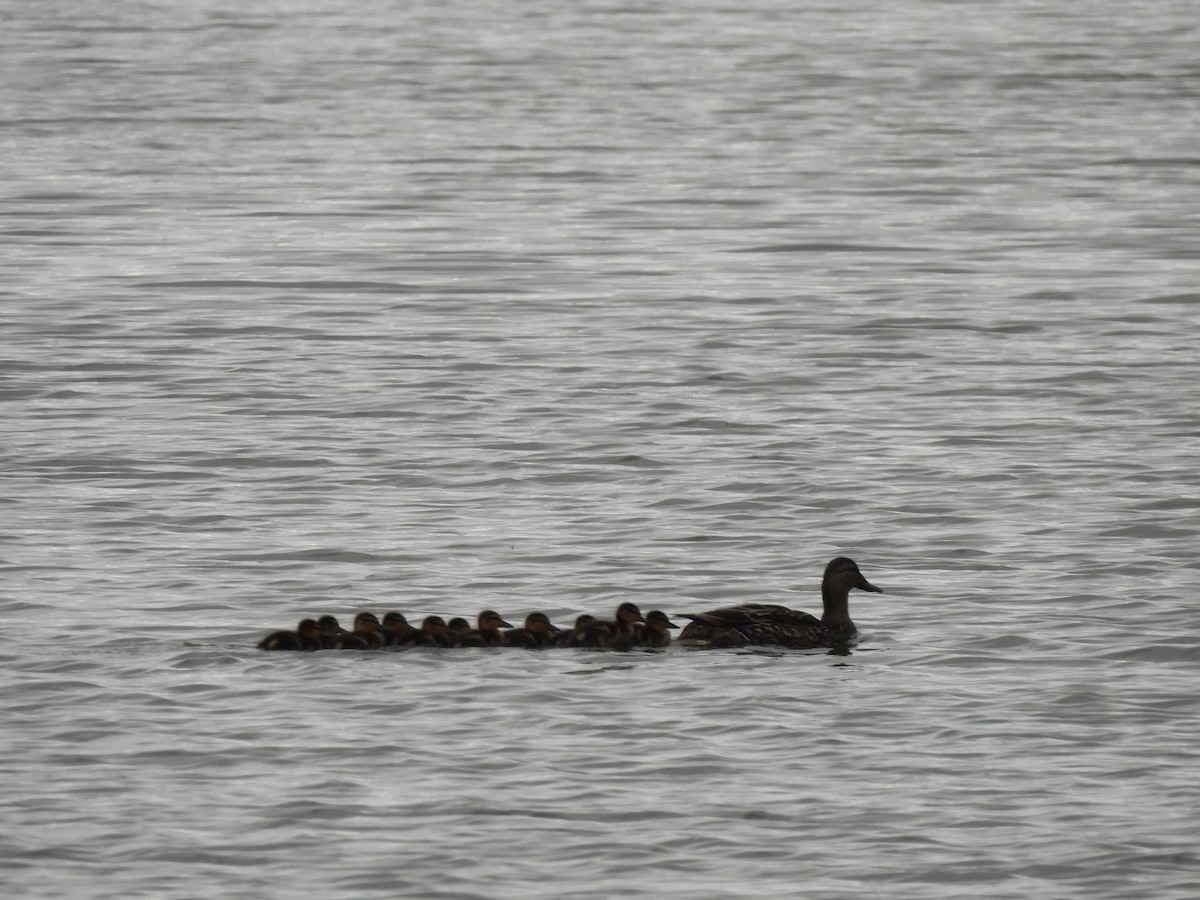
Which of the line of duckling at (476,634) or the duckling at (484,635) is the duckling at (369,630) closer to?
the line of duckling at (476,634)

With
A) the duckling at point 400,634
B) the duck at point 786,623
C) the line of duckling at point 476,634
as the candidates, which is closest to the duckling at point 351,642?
the line of duckling at point 476,634

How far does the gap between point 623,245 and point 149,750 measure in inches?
594

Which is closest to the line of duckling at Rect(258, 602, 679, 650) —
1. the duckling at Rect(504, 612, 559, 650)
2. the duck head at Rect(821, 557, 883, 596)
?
the duckling at Rect(504, 612, 559, 650)

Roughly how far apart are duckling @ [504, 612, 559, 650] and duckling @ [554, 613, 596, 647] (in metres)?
0.04

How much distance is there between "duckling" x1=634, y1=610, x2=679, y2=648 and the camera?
459 inches

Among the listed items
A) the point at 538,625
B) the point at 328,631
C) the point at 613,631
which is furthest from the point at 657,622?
the point at 328,631

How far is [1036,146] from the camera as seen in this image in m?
31.7

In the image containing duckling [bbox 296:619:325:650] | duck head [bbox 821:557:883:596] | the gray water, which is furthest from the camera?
duck head [bbox 821:557:883:596]

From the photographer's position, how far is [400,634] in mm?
11609

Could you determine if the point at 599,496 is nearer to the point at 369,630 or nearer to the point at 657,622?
the point at 657,622

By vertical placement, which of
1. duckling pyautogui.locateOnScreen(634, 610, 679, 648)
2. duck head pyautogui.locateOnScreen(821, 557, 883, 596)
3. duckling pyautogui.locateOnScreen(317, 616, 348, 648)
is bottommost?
duckling pyautogui.locateOnScreen(634, 610, 679, 648)

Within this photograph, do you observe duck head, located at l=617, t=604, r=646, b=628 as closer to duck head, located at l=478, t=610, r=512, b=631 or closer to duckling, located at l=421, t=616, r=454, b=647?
duck head, located at l=478, t=610, r=512, b=631

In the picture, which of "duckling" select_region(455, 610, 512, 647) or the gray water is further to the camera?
"duckling" select_region(455, 610, 512, 647)

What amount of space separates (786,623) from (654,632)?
23.8 inches
